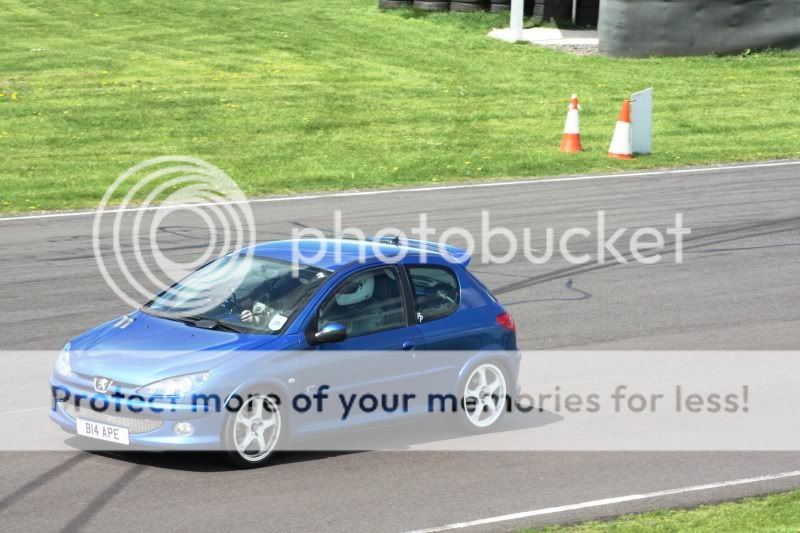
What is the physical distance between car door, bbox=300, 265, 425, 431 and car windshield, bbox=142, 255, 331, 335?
238 millimetres

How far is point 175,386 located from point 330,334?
46.5 inches

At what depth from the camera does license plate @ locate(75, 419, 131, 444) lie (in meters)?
8.83

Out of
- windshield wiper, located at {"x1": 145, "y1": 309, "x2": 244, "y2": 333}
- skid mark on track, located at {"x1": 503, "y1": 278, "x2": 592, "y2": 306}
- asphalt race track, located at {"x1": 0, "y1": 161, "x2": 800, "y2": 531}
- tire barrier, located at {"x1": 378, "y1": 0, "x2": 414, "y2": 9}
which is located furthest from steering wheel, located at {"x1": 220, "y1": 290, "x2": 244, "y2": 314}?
tire barrier, located at {"x1": 378, "y1": 0, "x2": 414, "y2": 9}

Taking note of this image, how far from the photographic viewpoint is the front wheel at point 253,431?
29.1 feet

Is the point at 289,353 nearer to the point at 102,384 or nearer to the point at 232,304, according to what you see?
the point at 232,304

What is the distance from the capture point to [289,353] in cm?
921

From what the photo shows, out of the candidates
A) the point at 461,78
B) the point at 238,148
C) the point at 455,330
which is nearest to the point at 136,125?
the point at 238,148

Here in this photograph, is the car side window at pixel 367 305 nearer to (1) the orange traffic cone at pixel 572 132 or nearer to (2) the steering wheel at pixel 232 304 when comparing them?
(2) the steering wheel at pixel 232 304

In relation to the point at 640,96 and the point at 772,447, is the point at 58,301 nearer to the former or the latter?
the point at 772,447

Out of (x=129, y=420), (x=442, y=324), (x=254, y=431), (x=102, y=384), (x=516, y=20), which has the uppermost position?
(x=516, y=20)

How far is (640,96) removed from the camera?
79.6 feet

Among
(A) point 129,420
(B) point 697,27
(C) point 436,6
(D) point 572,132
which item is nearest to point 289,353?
(A) point 129,420

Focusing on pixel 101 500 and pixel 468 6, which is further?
pixel 468 6

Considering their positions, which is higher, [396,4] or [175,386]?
[396,4]
